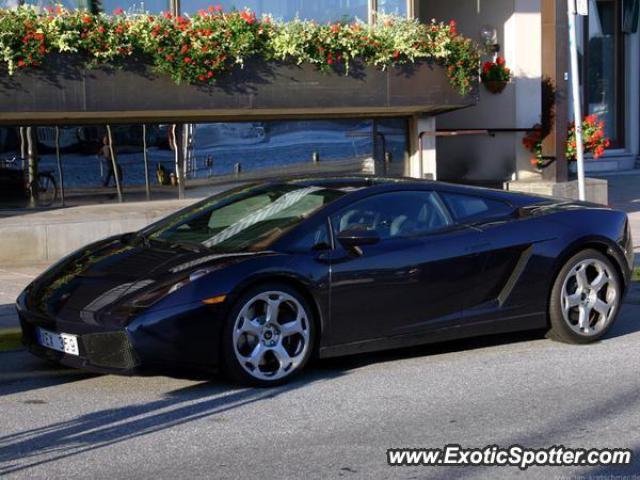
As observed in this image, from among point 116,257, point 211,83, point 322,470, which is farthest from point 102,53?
point 322,470

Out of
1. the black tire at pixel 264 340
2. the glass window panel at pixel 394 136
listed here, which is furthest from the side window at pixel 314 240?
the glass window panel at pixel 394 136

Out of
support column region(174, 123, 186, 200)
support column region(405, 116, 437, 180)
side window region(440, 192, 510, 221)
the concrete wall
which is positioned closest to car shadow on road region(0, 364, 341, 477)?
side window region(440, 192, 510, 221)

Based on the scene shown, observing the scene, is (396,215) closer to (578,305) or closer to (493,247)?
(493,247)

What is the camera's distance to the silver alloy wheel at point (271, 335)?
6898mm

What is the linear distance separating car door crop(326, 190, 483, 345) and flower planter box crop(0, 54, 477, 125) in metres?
5.68

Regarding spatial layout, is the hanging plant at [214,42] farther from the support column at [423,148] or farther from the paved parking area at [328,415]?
the paved parking area at [328,415]

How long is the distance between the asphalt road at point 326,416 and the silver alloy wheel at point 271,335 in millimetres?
165

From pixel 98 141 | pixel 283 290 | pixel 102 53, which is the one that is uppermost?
pixel 102 53

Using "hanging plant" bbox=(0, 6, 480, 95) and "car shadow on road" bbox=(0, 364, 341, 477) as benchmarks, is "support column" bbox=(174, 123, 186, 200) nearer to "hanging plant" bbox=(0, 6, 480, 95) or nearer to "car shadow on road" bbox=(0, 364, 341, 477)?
"hanging plant" bbox=(0, 6, 480, 95)

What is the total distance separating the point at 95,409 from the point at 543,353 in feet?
10.9

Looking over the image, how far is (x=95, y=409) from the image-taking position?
6512 millimetres

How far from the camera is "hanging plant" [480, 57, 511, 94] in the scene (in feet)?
55.3

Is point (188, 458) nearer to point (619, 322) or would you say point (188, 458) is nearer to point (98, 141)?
point (619, 322)

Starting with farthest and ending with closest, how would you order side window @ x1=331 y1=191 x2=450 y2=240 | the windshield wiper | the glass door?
the glass door → side window @ x1=331 y1=191 x2=450 y2=240 → the windshield wiper
